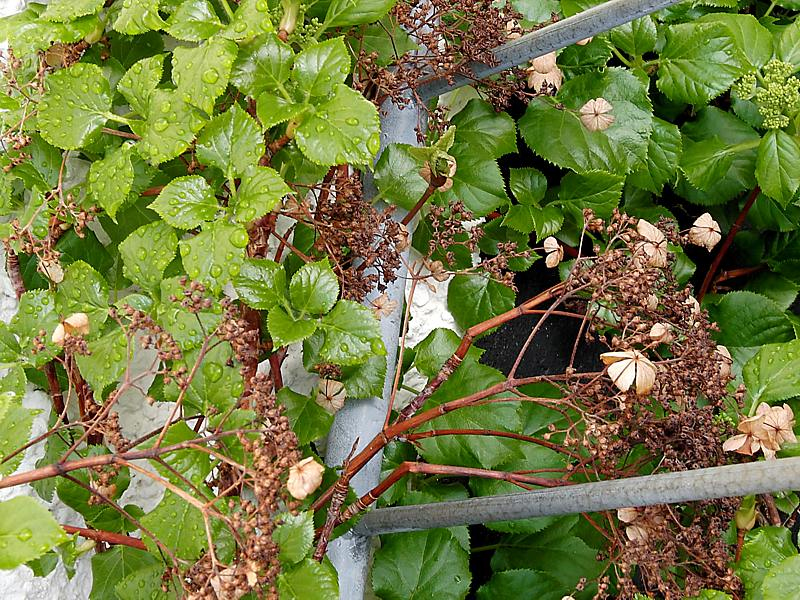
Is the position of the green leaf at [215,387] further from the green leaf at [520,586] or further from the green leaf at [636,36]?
the green leaf at [636,36]

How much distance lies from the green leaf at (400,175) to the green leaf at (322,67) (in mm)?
184

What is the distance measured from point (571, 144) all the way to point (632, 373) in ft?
1.97

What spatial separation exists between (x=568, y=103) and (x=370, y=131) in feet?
1.87

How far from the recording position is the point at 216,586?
0.65 metres

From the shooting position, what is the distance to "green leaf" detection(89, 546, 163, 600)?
92 cm

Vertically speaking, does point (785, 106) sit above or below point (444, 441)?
above

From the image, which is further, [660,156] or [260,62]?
[660,156]

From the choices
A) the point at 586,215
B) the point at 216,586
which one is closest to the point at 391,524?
the point at 216,586

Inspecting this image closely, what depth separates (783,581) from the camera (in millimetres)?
763

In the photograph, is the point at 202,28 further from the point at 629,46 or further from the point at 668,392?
the point at 629,46

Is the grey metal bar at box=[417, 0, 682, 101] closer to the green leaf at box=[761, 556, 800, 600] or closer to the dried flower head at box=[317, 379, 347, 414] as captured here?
the dried flower head at box=[317, 379, 347, 414]

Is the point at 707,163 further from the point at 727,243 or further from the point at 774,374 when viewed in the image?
the point at 774,374

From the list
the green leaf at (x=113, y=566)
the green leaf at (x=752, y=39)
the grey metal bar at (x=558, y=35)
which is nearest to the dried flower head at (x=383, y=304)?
the grey metal bar at (x=558, y=35)

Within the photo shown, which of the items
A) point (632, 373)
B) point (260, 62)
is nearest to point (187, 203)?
point (260, 62)
